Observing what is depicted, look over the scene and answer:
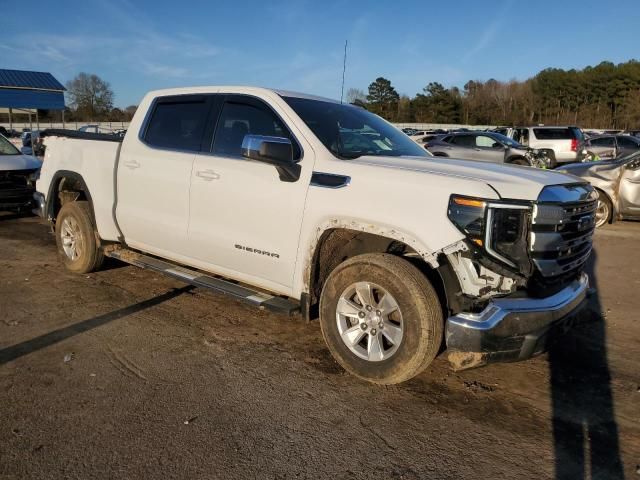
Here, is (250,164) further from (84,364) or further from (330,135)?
(84,364)

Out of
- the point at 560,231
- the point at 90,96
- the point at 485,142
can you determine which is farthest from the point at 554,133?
the point at 90,96

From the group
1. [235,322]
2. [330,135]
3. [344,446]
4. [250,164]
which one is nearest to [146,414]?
[344,446]

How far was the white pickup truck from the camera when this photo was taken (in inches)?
124

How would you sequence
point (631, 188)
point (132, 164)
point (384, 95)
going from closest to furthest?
point (132, 164) < point (631, 188) < point (384, 95)

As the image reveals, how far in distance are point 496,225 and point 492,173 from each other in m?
0.55

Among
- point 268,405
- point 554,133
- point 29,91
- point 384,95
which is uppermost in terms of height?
point 384,95

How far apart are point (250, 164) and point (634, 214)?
862 cm

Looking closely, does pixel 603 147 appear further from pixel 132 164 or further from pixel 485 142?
pixel 132 164

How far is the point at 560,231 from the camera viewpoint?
130 inches

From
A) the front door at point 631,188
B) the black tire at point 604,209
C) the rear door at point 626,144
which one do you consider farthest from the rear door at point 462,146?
the front door at point 631,188

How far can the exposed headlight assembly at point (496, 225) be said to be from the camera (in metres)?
3.07

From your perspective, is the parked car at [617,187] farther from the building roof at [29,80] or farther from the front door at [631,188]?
the building roof at [29,80]

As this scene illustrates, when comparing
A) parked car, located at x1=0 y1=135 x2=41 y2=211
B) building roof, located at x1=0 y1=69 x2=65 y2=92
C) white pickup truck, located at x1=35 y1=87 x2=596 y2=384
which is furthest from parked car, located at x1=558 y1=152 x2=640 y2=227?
building roof, located at x1=0 y1=69 x2=65 y2=92

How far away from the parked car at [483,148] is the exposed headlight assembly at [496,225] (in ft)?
53.9
